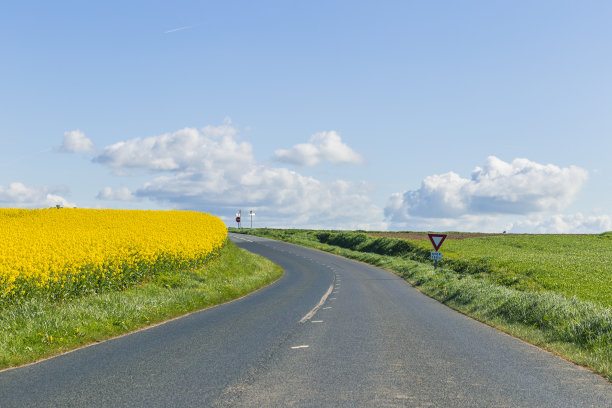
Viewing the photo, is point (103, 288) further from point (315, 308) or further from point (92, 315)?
point (315, 308)

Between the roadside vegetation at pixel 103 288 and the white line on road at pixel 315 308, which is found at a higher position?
the roadside vegetation at pixel 103 288

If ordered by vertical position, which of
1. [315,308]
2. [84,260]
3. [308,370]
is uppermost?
[84,260]

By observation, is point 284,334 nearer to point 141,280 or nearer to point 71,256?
point 71,256

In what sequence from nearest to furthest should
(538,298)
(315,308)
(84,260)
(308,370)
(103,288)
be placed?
(308,370) → (538,298) → (315,308) → (84,260) → (103,288)

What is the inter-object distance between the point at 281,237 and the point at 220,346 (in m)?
70.4

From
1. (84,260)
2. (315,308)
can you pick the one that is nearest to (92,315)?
(84,260)

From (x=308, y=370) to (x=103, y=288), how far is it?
12.8 meters

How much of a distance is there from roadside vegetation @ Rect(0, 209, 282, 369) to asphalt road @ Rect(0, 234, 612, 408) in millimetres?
921

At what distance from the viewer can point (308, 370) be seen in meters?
7.85

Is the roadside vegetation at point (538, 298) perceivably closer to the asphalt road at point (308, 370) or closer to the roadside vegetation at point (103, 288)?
the asphalt road at point (308, 370)

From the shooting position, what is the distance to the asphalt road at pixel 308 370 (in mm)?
6535

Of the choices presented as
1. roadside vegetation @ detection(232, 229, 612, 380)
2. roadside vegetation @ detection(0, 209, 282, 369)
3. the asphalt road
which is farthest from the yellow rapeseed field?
roadside vegetation @ detection(232, 229, 612, 380)

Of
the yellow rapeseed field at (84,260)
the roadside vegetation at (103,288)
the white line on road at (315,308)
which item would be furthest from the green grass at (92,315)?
the white line on road at (315,308)

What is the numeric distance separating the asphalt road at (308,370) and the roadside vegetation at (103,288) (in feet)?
3.02
